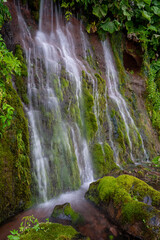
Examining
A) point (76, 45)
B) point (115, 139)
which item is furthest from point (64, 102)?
point (76, 45)

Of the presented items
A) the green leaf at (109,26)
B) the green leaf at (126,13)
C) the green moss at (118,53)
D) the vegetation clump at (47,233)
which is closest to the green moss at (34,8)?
the green leaf at (109,26)

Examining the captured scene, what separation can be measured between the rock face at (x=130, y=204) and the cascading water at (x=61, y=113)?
3.40 feet

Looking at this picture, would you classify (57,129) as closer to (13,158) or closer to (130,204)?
(13,158)

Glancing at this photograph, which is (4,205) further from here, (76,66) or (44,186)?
(76,66)

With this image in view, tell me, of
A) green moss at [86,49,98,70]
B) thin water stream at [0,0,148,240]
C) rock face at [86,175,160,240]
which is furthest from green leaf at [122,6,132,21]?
rock face at [86,175,160,240]

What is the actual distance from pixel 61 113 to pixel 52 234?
3169mm

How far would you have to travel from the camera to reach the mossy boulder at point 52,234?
6.66ft

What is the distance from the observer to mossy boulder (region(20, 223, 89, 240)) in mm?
2031

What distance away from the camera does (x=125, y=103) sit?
855 centimetres

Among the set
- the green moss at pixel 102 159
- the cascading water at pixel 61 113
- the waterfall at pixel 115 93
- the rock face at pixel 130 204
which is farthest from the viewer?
the waterfall at pixel 115 93

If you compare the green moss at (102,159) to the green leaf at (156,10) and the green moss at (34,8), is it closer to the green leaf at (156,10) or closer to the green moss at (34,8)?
the green moss at (34,8)

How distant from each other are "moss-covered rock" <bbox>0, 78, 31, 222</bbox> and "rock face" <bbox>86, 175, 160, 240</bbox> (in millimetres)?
1414

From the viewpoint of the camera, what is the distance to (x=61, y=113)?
15.9 feet

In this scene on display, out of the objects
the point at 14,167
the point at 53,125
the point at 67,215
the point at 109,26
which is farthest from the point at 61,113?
the point at 109,26
